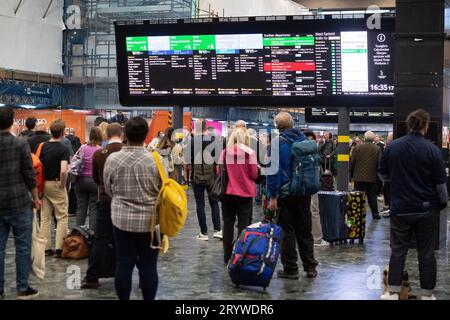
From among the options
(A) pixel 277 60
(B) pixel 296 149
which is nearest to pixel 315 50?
(A) pixel 277 60

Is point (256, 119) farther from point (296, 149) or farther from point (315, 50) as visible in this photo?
point (296, 149)

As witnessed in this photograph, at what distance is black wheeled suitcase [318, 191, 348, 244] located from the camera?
10078 mm

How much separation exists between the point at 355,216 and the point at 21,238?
5.52 m

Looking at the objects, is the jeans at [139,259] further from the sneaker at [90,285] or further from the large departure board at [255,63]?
the large departure board at [255,63]

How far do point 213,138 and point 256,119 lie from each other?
26558mm

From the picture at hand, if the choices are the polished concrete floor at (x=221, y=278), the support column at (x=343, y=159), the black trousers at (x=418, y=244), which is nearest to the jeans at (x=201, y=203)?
the polished concrete floor at (x=221, y=278)

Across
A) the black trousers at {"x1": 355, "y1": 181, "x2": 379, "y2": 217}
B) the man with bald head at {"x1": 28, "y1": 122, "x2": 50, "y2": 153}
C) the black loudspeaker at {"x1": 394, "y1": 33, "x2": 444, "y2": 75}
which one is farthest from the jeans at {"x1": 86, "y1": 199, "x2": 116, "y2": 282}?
the black trousers at {"x1": 355, "y1": 181, "x2": 379, "y2": 217}

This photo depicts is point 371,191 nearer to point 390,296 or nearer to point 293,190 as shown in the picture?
point 293,190

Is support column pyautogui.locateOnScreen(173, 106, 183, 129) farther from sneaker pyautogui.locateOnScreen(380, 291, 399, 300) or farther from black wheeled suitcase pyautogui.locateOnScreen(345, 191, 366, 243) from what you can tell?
sneaker pyautogui.locateOnScreen(380, 291, 399, 300)

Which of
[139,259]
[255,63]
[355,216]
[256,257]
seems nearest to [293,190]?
[256,257]

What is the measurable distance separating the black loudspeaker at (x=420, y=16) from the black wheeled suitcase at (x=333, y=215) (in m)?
2.53

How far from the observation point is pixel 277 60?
46.8 feet

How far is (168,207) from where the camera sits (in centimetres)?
524

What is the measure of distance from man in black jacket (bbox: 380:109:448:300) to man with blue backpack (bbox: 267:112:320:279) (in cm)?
119
